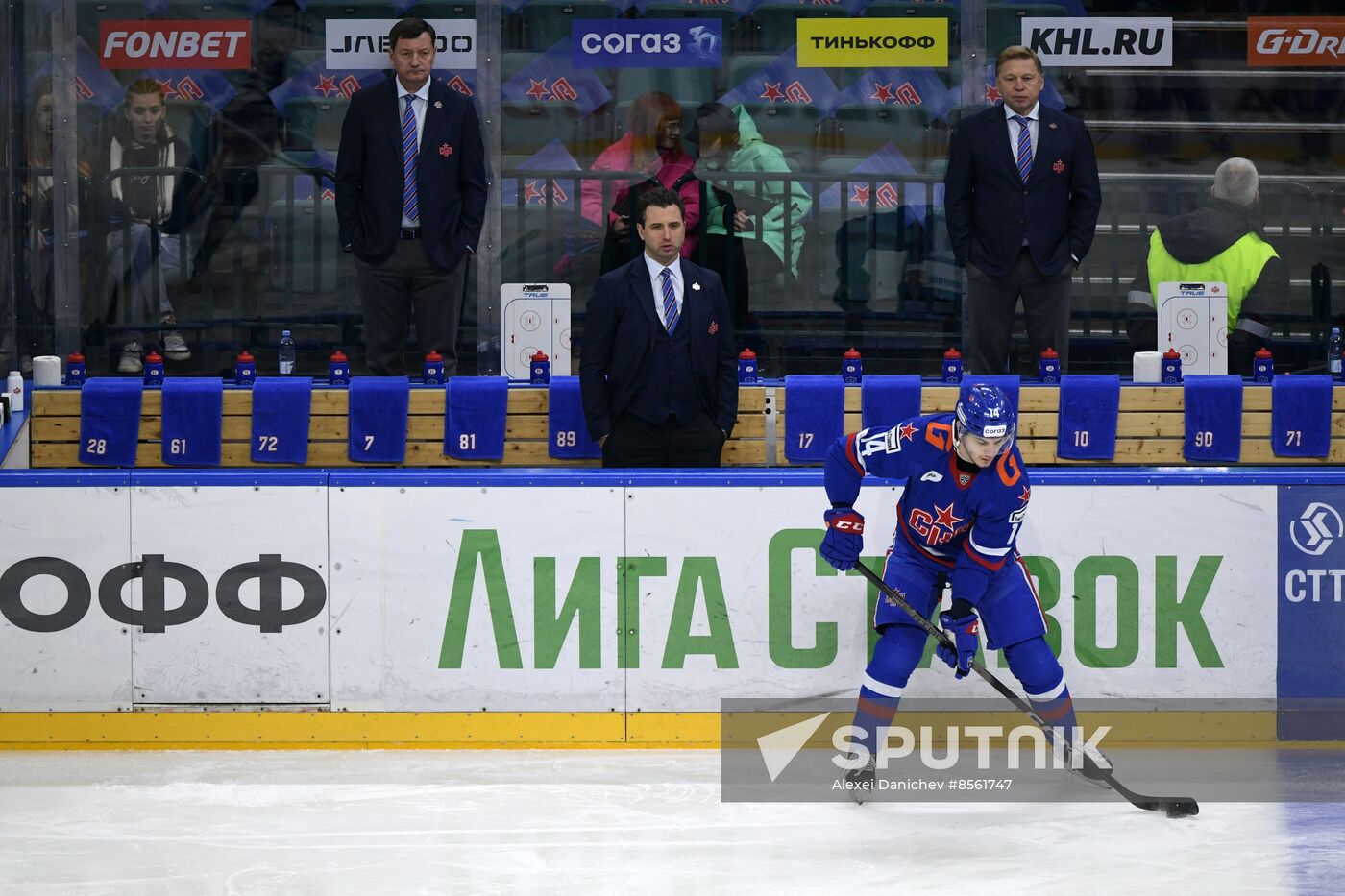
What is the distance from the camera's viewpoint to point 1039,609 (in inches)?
258

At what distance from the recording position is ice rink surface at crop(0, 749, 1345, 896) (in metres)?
5.60

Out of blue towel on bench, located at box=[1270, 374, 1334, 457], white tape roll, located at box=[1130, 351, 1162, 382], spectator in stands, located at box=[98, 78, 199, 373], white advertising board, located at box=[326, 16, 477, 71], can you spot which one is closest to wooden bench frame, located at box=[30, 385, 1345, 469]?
blue towel on bench, located at box=[1270, 374, 1334, 457]

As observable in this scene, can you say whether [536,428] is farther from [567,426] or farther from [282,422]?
[282,422]

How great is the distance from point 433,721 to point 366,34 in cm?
474

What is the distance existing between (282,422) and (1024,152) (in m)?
3.82

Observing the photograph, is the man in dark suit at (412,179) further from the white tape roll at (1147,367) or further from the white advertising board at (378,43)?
the white tape roll at (1147,367)

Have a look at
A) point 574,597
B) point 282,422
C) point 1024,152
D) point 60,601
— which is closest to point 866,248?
point 1024,152

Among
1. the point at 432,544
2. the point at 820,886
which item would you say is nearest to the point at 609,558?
the point at 432,544

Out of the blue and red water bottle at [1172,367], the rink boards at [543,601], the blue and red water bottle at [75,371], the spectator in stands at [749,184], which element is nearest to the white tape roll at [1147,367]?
the blue and red water bottle at [1172,367]

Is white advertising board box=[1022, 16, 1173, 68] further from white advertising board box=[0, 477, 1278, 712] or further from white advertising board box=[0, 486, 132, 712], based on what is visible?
white advertising board box=[0, 486, 132, 712]

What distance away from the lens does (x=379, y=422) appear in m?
8.80

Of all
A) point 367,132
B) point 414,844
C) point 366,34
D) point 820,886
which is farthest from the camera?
point 366,34

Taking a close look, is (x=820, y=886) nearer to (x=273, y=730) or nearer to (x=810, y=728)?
(x=810, y=728)

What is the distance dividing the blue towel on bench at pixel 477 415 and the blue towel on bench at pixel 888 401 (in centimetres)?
169
